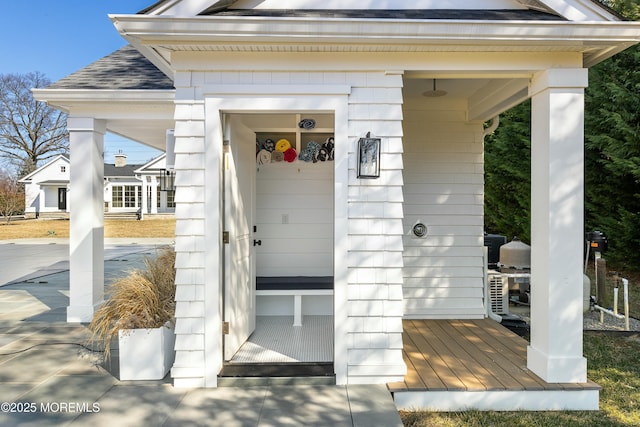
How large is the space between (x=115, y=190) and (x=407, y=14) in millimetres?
26917

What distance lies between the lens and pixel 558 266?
10.5 feet

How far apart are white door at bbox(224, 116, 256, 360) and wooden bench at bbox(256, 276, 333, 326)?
466 mm

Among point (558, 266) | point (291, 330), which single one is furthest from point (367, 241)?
point (291, 330)

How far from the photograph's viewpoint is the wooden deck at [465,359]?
3.08 metres

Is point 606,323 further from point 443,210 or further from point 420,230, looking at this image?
point 420,230

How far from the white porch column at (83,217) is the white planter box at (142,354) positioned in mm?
2142

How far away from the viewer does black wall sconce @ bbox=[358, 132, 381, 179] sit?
3.20 metres

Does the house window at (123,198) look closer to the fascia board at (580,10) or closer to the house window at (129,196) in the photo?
the house window at (129,196)

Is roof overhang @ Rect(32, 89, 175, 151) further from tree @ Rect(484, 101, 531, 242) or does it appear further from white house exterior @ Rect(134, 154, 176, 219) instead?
white house exterior @ Rect(134, 154, 176, 219)

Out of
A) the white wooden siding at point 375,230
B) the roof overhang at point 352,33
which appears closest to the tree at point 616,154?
the roof overhang at point 352,33

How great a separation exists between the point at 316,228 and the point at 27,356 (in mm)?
3314

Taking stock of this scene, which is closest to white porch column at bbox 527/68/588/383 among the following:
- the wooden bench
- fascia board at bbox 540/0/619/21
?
fascia board at bbox 540/0/619/21

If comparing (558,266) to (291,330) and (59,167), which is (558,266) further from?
(59,167)

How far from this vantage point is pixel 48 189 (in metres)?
28.0
